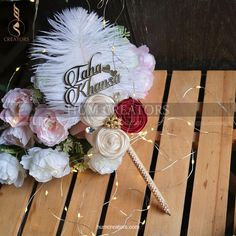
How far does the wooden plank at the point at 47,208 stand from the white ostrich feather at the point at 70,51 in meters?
0.20

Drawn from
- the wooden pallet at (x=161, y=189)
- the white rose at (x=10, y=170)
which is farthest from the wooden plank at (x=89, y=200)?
the white rose at (x=10, y=170)

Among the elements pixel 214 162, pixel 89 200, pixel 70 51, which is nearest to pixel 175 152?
pixel 214 162

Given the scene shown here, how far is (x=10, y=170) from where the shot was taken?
953 millimetres

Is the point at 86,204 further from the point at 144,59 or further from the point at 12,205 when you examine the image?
the point at 144,59

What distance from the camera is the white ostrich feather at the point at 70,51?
875 mm

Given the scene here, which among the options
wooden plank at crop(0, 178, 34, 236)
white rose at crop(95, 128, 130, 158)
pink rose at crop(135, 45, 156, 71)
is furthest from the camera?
pink rose at crop(135, 45, 156, 71)

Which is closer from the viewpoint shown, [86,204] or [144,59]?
[86,204]

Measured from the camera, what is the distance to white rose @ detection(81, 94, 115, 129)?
0.84m

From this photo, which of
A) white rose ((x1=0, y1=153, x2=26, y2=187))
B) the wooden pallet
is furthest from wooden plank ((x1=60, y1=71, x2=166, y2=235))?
white rose ((x1=0, y1=153, x2=26, y2=187))

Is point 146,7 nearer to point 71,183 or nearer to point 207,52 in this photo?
point 207,52

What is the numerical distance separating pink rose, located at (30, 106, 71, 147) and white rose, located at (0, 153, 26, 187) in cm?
9

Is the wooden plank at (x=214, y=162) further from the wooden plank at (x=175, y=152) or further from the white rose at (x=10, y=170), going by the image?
the white rose at (x=10, y=170)

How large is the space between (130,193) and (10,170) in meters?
0.24

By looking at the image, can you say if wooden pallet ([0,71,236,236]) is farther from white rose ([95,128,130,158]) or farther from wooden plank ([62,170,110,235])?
white rose ([95,128,130,158])
